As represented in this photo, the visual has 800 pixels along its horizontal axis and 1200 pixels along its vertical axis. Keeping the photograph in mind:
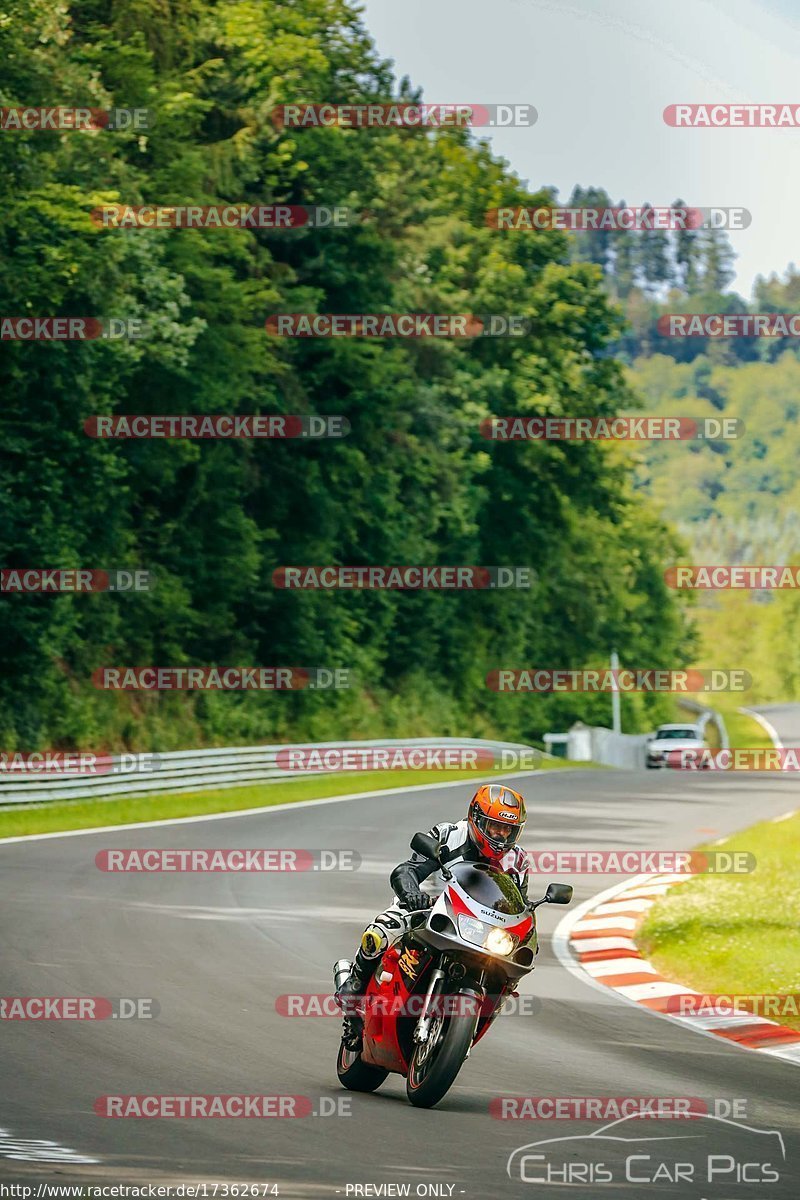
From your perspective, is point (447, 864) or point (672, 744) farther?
point (672, 744)

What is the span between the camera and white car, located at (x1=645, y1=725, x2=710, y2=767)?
56.2 meters

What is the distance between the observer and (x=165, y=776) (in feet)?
108

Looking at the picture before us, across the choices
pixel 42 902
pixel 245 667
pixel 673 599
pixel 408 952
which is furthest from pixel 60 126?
pixel 673 599

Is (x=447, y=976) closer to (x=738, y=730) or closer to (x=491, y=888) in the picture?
(x=491, y=888)

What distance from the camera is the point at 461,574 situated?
6216 cm

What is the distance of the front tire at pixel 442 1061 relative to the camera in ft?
28.7

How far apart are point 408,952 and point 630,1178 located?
1884 millimetres

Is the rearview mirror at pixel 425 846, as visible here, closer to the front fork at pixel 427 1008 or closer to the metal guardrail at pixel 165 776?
the front fork at pixel 427 1008

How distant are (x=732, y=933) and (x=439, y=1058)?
29.2ft

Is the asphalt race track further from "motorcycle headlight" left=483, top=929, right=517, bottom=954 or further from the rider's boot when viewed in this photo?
"motorcycle headlight" left=483, top=929, right=517, bottom=954

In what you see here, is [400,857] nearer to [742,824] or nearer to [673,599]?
[742,824]

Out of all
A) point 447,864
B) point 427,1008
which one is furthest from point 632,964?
point 427,1008

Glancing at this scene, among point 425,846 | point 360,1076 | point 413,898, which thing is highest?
point 425,846

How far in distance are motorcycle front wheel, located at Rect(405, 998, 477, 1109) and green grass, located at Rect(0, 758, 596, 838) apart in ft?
54.2
